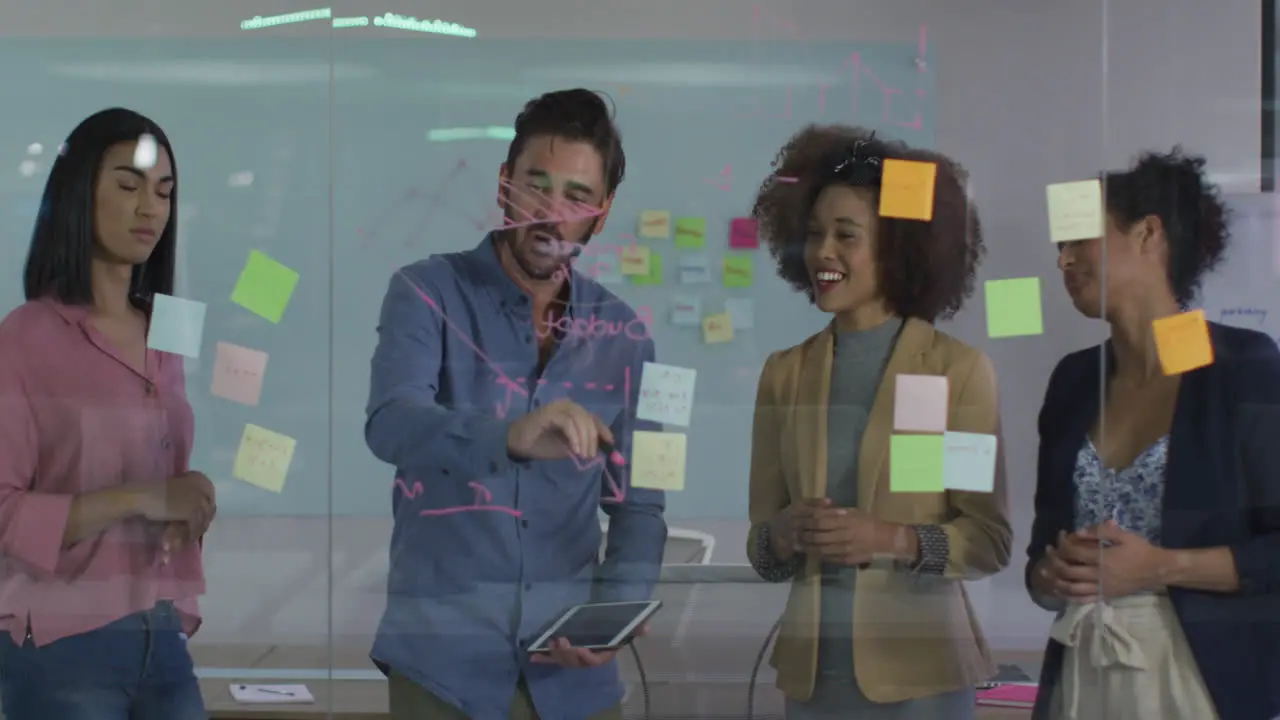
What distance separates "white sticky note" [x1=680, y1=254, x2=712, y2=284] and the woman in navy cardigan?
0.65 metres

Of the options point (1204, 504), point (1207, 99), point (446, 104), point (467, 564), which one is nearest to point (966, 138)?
point (1207, 99)

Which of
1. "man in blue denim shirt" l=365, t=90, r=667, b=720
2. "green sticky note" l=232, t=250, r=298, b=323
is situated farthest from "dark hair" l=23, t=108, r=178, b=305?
"man in blue denim shirt" l=365, t=90, r=667, b=720

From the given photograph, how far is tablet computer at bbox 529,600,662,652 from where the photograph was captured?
2.00 m

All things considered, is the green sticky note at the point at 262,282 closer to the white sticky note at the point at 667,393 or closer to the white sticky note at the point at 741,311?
the white sticky note at the point at 667,393

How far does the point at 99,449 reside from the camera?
2111 mm

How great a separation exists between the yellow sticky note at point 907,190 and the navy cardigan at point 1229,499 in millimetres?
446

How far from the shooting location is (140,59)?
90.4 inches

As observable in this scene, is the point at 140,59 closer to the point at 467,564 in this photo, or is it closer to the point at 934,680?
the point at 467,564

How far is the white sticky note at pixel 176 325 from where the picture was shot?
2.18 meters

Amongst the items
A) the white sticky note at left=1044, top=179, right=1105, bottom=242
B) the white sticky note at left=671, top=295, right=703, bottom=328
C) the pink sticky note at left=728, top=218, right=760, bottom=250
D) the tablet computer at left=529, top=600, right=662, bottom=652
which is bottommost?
the tablet computer at left=529, top=600, right=662, bottom=652

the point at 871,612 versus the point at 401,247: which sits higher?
the point at 401,247

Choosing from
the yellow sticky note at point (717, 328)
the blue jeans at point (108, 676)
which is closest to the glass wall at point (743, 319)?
the yellow sticky note at point (717, 328)

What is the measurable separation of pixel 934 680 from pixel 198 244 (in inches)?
61.1

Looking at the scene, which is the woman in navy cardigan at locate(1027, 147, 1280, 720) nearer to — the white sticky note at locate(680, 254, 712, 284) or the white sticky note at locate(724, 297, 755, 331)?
the white sticky note at locate(724, 297, 755, 331)
